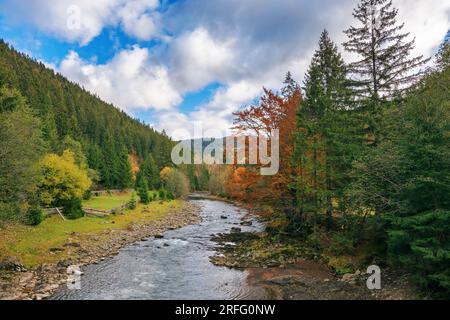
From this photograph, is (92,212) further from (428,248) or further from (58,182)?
(428,248)

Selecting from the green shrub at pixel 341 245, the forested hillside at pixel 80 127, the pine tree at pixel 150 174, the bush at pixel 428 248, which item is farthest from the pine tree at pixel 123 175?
the bush at pixel 428 248

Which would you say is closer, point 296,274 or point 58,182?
point 296,274

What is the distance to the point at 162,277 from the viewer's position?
18.8m

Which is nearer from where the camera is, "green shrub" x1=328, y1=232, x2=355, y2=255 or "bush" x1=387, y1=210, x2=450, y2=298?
"bush" x1=387, y1=210, x2=450, y2=298

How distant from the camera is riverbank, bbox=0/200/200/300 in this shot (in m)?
16.7

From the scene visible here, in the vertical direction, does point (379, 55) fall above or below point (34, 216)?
above

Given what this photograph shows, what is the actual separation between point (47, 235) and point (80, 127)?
9279 cm

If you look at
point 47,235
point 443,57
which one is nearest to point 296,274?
point 443,57

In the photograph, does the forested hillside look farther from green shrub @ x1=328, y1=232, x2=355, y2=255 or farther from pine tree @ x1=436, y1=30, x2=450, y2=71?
pine tree @ x1=436, y1=30, x2=450, y2=71

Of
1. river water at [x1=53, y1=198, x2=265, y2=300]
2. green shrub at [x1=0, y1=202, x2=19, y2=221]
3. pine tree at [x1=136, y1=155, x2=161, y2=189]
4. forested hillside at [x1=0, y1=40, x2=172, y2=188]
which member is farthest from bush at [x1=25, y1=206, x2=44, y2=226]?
pine tree at [x1=136, y1=155, x2=161, y2=189]

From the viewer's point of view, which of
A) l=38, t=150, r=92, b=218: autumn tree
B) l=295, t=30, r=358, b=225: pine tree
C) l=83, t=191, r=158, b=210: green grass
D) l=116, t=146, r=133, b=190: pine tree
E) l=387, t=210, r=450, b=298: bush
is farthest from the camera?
l=116, t=146, r=133, b=190: pine tree

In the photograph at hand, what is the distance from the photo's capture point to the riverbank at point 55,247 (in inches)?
659

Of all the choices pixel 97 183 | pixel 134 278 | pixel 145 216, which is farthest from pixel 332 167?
pixel 97 183
